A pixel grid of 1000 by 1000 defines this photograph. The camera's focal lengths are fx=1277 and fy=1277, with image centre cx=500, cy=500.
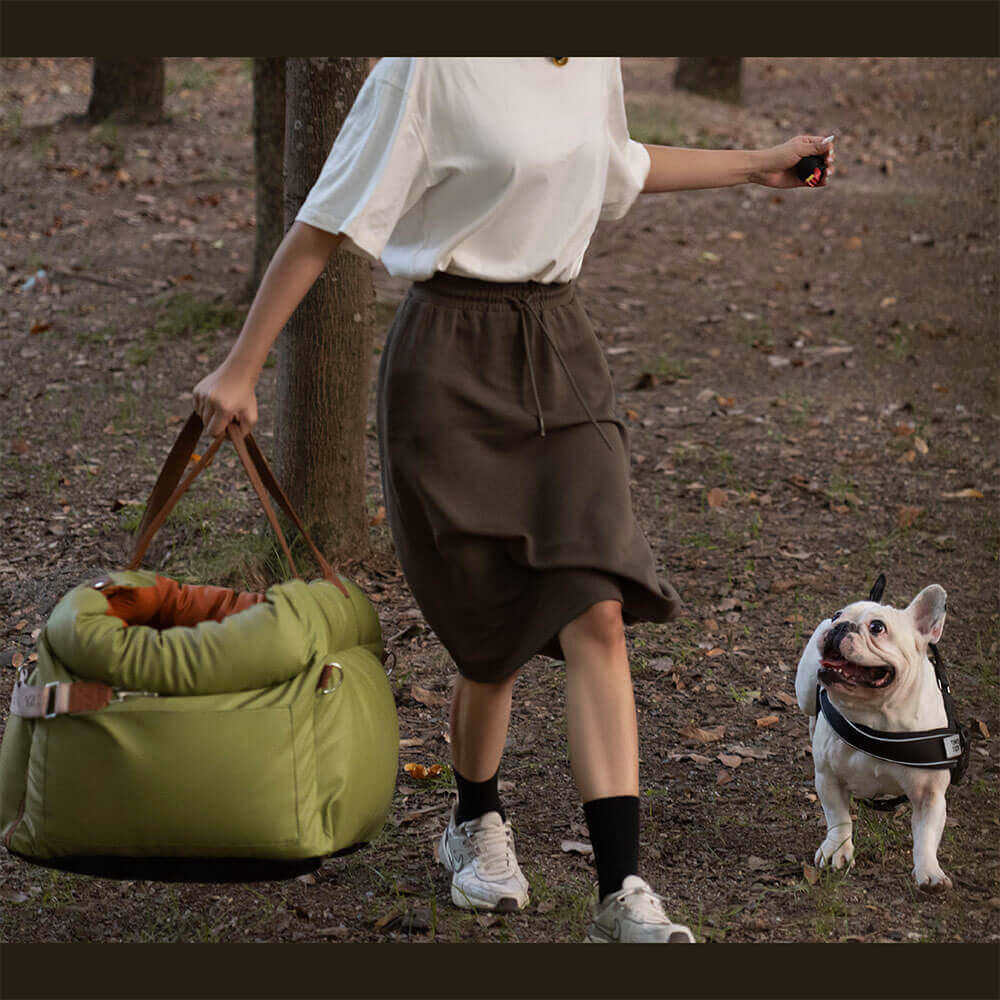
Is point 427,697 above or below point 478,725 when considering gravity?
below

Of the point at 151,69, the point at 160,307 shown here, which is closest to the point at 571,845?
the point at 160,307

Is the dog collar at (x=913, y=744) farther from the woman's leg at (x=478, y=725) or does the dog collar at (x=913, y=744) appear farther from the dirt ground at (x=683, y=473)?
the woman's leg at (x=478, y=725)

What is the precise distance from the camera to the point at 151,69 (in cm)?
1134

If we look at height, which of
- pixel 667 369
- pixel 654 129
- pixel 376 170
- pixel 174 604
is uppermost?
pixel 654 129

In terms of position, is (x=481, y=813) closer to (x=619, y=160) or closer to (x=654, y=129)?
(x=619, y=160)

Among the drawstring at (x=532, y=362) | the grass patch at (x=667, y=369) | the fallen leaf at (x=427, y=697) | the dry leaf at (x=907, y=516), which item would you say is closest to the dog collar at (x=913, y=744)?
the drawstring at (x=532, y=362)

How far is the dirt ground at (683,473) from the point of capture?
10.5 ft

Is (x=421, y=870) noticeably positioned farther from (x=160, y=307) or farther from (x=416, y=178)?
(x=160, y=307)

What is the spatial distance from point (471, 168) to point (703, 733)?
2.18 metres

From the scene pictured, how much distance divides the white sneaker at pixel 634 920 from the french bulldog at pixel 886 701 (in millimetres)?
834

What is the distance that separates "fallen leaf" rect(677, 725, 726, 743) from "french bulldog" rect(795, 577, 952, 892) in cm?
72

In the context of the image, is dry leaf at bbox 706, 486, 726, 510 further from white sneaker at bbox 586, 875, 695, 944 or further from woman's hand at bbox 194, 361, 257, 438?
woman's hand at bbox 194, 361, 257, 438

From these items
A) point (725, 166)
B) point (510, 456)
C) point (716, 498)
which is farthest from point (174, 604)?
point (716, 498)

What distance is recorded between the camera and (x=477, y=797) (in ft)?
10.3
